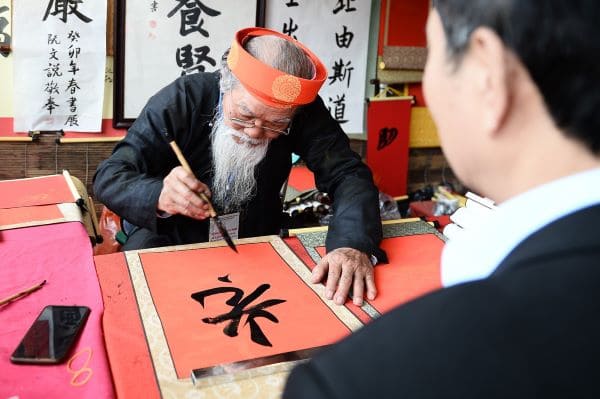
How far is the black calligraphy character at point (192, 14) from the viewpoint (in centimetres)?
357

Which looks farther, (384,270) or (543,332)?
(384,270)

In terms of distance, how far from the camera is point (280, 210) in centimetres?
254

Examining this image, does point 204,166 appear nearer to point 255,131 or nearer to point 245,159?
point 245,159

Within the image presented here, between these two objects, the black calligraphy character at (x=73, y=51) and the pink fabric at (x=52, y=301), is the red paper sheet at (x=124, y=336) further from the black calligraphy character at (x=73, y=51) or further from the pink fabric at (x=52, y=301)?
the black calligraphy character at (x=73, y=51)

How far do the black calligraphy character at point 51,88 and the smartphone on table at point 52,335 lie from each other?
256cm

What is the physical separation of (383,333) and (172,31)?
11.6 feet

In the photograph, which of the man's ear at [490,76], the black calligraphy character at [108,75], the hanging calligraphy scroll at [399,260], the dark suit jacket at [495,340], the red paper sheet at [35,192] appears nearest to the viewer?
the dark suit jacket at [495,340]

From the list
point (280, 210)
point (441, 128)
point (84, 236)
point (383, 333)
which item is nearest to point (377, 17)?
point (280, 210)

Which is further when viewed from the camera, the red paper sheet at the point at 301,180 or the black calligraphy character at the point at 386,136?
the black calligraphy character at the point at 386,136

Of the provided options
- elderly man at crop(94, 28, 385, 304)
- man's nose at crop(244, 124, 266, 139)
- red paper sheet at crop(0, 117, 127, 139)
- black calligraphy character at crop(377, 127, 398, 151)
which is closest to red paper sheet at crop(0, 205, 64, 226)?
elderly man at crop(94, 28, 385, 304)

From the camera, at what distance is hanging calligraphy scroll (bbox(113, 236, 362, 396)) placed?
1.12 meters

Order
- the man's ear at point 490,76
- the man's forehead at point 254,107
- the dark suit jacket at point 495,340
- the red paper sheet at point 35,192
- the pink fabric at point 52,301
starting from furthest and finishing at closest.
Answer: the red paper sheet at point 35,192 < the man's forehead at point 254,107 < the pink fabric at point 52,301 < the man's ear at point 490,76 < the dark suit jacket at point 495,340

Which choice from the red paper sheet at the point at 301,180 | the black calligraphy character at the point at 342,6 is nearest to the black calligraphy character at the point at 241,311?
the red paper sheet at the point at 301,180

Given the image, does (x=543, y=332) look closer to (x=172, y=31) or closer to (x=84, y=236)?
(x=84, y=236)
